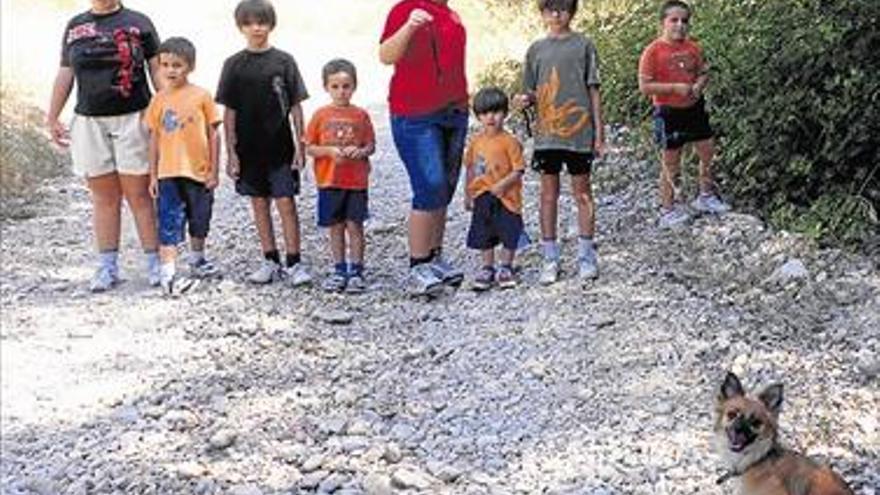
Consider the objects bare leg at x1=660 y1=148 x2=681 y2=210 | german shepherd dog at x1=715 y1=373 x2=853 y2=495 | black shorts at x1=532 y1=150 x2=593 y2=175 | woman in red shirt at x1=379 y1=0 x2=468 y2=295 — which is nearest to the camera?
german shepherd dog at x1=715 y1=373 x2=853 y2=495

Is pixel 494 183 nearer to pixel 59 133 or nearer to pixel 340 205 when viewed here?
pixel 340 205

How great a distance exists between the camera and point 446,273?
25.6 feet

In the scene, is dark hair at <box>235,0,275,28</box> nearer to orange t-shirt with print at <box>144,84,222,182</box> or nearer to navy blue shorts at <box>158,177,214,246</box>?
orange t-shirt with print at <box>144,84,222,182</box>

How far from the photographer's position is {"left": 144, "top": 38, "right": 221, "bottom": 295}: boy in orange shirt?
749cm

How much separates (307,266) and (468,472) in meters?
3.19

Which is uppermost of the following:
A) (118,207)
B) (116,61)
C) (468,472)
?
(116,61)

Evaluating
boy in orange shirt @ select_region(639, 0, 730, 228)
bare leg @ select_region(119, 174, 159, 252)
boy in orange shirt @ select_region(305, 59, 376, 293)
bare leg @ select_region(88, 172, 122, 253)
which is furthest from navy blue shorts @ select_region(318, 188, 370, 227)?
boy in orange shirt @ select_region(639, 0, 730, 228)

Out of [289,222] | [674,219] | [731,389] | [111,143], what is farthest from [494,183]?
[731,389]

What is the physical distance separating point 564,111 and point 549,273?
3.09 feet

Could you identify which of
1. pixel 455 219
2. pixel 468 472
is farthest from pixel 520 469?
pixel 455 219

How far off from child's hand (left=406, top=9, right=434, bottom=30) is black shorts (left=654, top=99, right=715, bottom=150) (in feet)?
5.85

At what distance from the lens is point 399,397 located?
20.3ft

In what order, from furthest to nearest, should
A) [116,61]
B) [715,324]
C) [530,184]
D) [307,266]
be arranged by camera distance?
1. [530,184]
2. [307,266]
3. [116,61]
4. [715,324]

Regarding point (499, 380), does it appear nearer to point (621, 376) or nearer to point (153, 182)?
point (621, 376)
